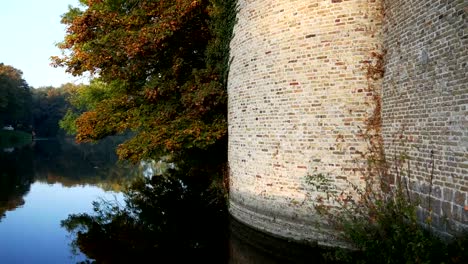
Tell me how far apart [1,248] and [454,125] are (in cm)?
1042

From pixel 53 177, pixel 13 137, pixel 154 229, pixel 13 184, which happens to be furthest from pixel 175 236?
pixel 13 137

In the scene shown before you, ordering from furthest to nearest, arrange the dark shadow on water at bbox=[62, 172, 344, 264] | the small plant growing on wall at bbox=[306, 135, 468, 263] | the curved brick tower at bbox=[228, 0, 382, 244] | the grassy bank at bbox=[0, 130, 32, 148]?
the grassy bank at bbox=[0, 130, 32, 148], the dark shadow on water at bbox=[62, 172, 344, 264], the curved brick tower at bbox=[228, 0, 382, 244], the small plant growing on wall at bbox=[306, 135, 468, 263]

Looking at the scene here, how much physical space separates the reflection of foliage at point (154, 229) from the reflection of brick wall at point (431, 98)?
470 centimetres

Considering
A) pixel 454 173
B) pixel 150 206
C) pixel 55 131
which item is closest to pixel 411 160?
pixel 454 173

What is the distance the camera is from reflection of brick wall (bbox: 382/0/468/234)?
5867 mm

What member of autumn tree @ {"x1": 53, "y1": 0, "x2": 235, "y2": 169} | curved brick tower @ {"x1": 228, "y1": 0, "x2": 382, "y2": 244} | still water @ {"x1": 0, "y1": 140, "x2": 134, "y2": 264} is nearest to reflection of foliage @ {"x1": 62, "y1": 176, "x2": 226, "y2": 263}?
still water @ {"x1": 0, "y1": 140, "x2": 134, "y2": 264}

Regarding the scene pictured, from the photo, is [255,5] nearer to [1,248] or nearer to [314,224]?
[314,224]

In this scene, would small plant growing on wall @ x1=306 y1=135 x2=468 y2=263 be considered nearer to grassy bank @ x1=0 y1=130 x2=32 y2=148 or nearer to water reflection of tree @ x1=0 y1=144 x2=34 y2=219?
water reflection of tree @ x1=0 y1=144 x2=34 y2=219

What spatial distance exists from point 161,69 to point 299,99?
22.4 feet

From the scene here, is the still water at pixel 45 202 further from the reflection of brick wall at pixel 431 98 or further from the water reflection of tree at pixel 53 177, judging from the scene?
the reflection of brick wall at pixel 431 98

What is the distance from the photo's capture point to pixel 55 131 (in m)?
91.2

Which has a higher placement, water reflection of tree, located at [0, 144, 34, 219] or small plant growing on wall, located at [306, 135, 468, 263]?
small plant growing on wall, located at [306, 135, 468, 263]

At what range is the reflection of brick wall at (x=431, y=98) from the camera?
5867 millimetres

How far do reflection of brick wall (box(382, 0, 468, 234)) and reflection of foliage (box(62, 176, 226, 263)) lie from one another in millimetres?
4697
